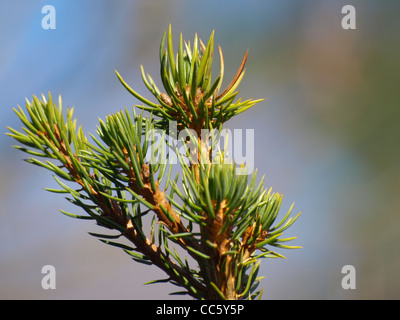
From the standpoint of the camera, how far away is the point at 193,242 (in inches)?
15.4

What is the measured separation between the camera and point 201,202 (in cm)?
37

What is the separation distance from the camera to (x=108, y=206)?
1.35 ft

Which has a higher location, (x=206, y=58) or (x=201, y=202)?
(x=206, y=58)

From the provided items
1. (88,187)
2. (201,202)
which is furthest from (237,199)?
(88,187)

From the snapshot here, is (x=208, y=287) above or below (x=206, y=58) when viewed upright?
below

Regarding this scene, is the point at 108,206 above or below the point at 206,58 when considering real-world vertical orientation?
below

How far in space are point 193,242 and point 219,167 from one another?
7 centimetres

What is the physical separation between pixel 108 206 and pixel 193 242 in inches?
3.2

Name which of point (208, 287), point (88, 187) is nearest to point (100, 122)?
point (88, 187)

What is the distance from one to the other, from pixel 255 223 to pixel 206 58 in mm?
147
